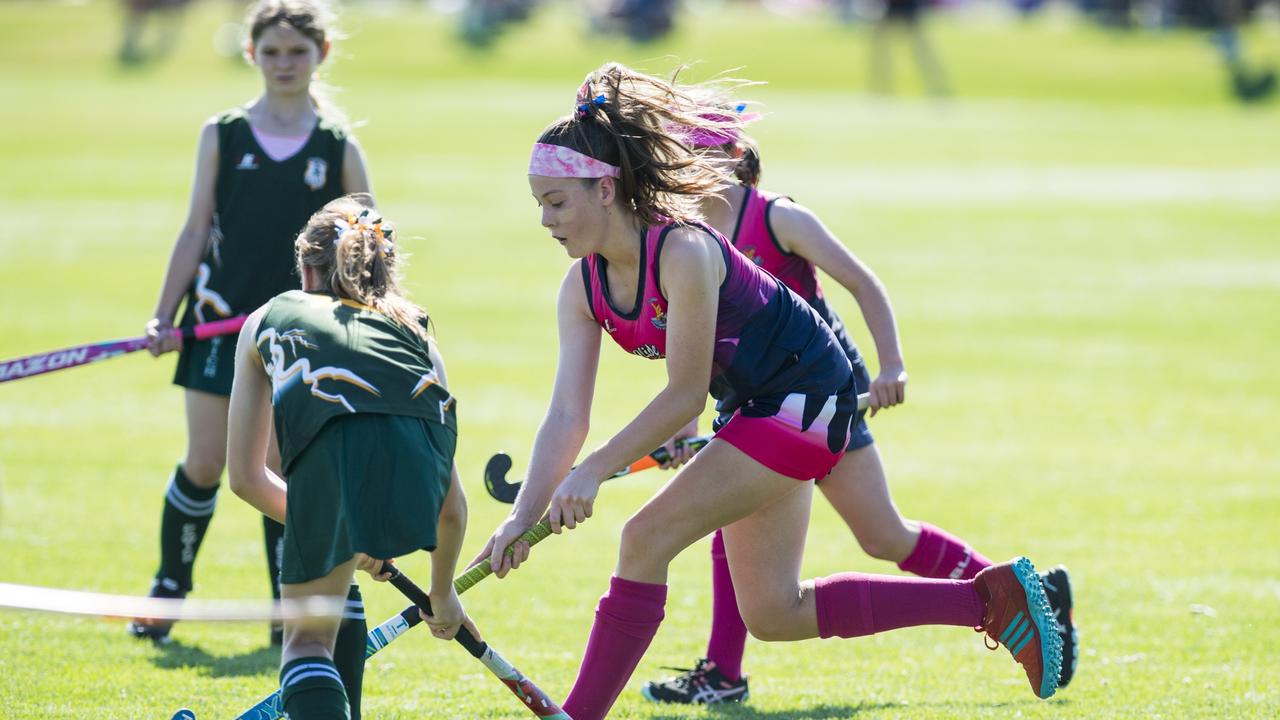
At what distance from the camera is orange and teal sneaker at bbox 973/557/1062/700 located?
4484mm

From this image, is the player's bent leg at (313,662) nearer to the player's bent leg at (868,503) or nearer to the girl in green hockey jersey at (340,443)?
the girl in green hockey jersey at (340,443)

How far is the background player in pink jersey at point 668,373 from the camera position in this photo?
152 inches

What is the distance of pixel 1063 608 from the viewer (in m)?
4.80

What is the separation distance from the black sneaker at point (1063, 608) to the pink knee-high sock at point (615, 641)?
1369 millimetres

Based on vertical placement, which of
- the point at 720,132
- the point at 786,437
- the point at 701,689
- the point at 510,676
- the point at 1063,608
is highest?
the point at 720,132

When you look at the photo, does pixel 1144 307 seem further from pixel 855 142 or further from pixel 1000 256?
pixel 855 142

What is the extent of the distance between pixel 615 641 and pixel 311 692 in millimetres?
834

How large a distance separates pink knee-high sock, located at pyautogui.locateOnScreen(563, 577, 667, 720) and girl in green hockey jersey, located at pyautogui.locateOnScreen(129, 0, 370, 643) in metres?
1.73

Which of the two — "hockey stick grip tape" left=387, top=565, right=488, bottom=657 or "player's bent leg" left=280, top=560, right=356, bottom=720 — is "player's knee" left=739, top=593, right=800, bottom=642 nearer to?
"hockey stick grip tape" left=387, top=565, right=488, bottom=657

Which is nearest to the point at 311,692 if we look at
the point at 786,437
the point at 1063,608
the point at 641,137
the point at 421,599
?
the point at 421,599

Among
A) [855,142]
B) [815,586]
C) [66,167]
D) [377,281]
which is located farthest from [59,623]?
[855,142]

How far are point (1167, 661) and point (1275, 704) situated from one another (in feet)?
1.75

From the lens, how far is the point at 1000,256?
15.4 meters

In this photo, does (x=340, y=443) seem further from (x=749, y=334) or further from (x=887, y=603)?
(x=887, y=603)
